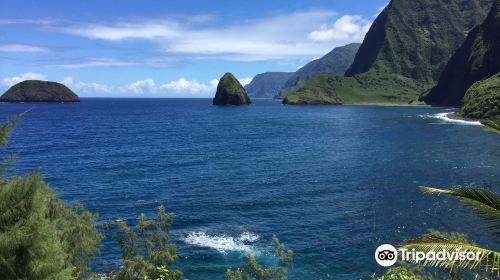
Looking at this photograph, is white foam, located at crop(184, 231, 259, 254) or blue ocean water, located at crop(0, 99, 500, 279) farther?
white foam, located at crop(184, 231, 259, 254)

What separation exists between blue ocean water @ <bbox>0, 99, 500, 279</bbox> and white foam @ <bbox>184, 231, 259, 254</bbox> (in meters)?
0.13

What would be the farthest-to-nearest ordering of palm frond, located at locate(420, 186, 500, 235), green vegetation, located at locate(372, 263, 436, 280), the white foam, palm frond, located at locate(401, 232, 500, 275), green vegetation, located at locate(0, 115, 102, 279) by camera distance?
1. the white foam
2. green vegetation, located at locate(372, 263, 436, 280)
3. green vegetation, located at locate(0, 115, 102, 279)
4. palm frond, located at locate(420, 186, 500, 235)
5. palm frond, located at locate(401, 232, 500, 275)

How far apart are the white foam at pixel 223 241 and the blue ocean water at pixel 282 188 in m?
0.13

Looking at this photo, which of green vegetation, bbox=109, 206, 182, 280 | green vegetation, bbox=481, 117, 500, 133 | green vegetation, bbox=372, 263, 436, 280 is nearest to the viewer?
green vegetation, bbox=481, 117, 500, 133

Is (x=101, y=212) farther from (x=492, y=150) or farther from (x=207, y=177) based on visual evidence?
(x=492, y=150)

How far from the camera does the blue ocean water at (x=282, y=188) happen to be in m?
57.2

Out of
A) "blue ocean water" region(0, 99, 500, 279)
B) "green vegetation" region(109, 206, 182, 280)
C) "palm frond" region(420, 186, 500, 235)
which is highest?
"palm frond" region(420, 186, 500, 235)

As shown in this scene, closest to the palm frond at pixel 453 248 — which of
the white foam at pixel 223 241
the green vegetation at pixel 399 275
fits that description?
the green vegetation at pixel 399 275

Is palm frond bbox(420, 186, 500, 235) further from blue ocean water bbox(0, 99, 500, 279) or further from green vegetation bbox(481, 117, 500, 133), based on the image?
blue ocean water bbox(0, 99, 500, 279)

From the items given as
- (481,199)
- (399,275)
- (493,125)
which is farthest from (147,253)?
(493,125)

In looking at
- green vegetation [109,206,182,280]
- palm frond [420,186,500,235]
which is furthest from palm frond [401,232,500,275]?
green vegetation [109,206,182,280]

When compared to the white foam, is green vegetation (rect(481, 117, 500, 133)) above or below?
above

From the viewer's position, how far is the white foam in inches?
2254

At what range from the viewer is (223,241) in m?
59.3
